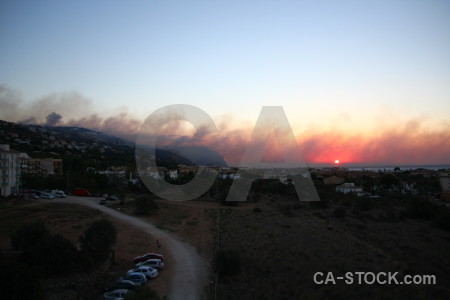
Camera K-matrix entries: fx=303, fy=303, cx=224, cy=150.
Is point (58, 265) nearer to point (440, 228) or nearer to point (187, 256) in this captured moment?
point (187, 256)

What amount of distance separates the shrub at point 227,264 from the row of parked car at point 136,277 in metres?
2.98

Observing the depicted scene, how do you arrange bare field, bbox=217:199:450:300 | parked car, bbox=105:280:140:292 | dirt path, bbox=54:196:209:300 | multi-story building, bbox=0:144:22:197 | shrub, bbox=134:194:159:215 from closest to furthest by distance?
bare field, bbox=217:199:450:300, dirt path, bbox=54:196:209:300, parked car, bbox=105:280:140:292, shrub, bbox=134:194:159:215, multi-story building, bbox=0:144:22:197

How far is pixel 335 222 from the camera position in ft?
81.5

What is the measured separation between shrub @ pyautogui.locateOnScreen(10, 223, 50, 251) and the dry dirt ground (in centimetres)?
72

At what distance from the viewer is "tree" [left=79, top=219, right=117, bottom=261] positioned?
1588cm

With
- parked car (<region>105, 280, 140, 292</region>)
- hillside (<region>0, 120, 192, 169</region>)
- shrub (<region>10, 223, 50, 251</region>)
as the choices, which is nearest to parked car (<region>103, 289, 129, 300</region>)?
parked car (<region>105, 280, 140, 292</region>)

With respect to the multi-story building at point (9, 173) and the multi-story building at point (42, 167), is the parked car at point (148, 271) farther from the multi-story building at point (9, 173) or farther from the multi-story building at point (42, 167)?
the multi-story building at point (42, 167)

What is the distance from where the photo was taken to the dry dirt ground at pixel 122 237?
12586 mm

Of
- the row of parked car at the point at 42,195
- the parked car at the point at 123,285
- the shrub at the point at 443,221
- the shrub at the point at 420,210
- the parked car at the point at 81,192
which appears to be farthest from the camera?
the parked car at the point at 81,192

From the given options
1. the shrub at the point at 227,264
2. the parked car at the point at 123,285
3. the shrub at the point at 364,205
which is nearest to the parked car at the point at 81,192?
the parked car at the point at 123,285

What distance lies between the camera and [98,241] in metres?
16.1

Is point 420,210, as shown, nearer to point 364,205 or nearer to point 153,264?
point 364,205

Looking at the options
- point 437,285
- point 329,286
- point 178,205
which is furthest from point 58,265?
point 178,205

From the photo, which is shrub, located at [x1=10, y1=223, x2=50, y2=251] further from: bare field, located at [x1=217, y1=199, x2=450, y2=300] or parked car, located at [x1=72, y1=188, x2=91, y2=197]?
parked car, located at [x1=72, y1=188, x2=91, y2=197]
